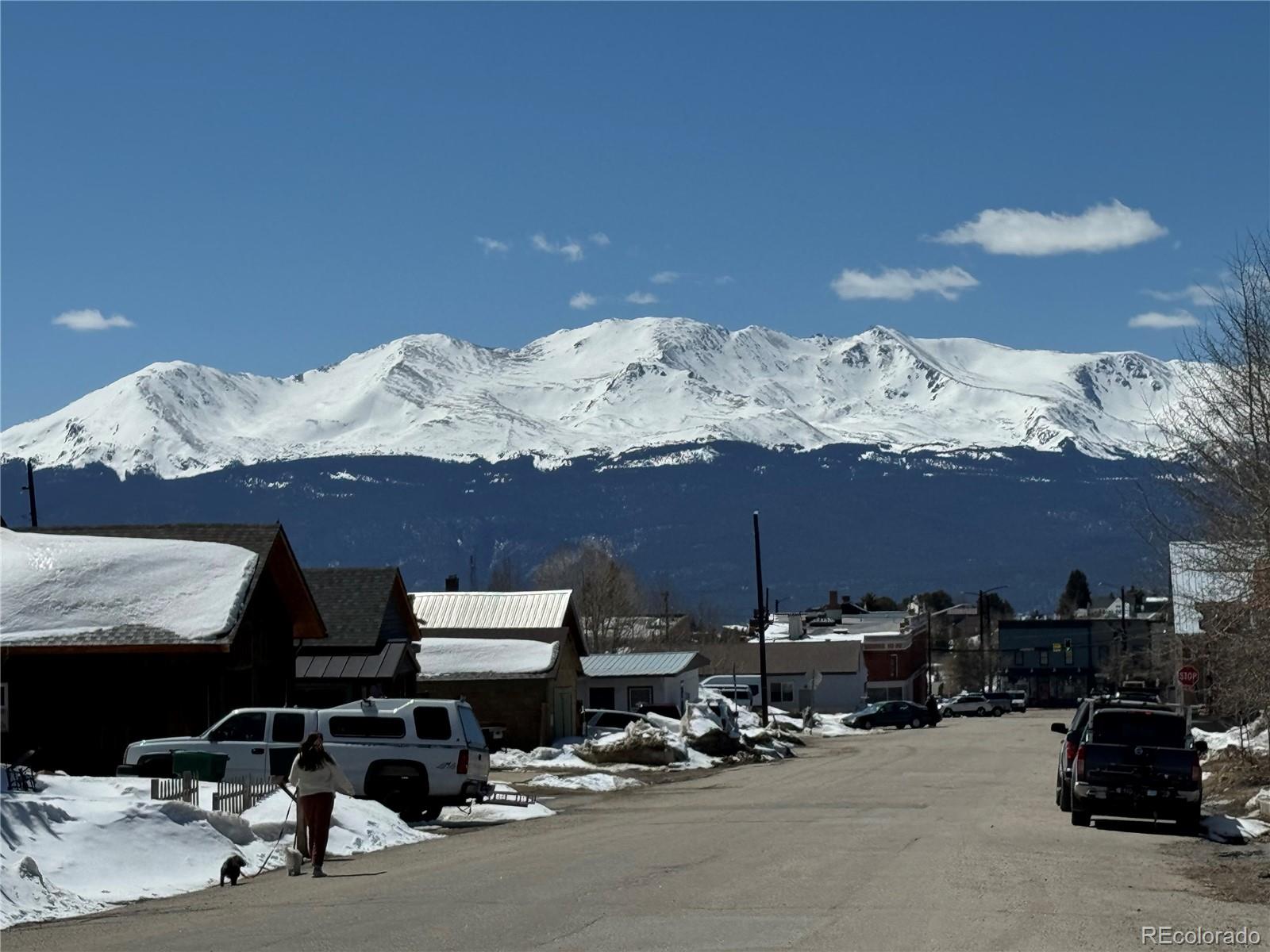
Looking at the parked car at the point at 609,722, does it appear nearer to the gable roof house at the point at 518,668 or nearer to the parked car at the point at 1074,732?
the gable roof house at the point at 518,668

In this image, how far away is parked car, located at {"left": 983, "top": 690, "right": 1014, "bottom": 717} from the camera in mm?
100625

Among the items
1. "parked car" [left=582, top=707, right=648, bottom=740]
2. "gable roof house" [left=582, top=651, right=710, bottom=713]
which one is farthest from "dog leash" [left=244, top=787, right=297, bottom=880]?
"gable roof house" [left=582, top=651, right=710, bottom=713]

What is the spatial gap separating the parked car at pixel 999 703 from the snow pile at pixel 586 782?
2547 inches

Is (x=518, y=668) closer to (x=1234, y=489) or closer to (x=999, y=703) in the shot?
(x=1234, y=489)

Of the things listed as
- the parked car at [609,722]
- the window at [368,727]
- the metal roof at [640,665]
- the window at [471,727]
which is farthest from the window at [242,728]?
the metal roof at [640,665]

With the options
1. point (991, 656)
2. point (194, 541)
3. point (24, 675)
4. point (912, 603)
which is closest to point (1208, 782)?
point (194, 541)

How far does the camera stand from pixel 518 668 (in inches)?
2010

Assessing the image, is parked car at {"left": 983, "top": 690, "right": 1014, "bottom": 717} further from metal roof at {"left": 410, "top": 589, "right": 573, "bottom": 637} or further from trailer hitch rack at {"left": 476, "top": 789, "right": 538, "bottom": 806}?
trailer hitch rack at {"left": 476, "top": 789, "right": 538, "bottom": 806}

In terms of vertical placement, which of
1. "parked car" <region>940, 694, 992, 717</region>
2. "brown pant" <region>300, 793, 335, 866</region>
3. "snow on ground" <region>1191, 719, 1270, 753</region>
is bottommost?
"parked car" <region>940, 694, 992, 717</region>

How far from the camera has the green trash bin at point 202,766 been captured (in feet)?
79.4

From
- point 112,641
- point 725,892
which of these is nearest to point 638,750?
point 112,641

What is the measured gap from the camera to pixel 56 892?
16172mm

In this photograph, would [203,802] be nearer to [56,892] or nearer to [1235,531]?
[56,892]

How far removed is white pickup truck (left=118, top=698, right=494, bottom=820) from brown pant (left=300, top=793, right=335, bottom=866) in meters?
7.28
